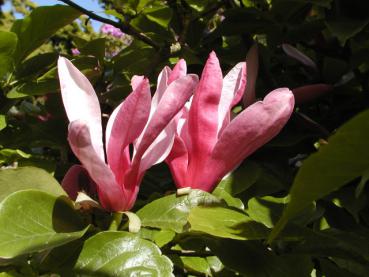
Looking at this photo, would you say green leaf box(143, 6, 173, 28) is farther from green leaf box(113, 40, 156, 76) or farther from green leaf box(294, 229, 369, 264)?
green leaf box(294, 229, 369, 264)

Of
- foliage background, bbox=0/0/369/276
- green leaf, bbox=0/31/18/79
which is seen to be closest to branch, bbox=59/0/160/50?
foliage background, bbox=0/0/369/276

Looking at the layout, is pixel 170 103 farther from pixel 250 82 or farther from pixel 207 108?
pixel 250 82

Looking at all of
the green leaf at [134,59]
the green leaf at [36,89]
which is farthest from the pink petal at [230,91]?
the green leaf at [134,59]

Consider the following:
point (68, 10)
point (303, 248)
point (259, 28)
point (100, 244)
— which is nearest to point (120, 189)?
point (100, 244)

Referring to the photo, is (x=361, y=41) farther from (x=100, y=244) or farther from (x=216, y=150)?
(x=100, y=244)

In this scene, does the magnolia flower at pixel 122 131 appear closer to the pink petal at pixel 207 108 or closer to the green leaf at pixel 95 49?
the pink petal at pixel 207 108

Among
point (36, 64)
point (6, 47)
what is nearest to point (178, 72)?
point (6, 47)
